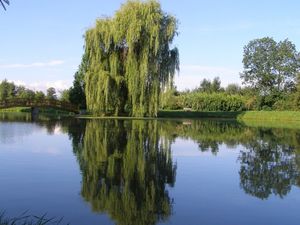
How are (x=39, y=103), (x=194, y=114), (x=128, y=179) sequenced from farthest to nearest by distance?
(x=194, y=114)
(x=39, y=103)
(x=128, y=179)

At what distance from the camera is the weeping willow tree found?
3659 centimetres

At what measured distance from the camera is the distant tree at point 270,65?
214 ft

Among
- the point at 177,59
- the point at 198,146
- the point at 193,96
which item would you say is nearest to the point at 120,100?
the point at 177,59

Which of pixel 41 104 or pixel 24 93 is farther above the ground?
pixel 24 93

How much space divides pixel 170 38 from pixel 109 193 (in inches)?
1183

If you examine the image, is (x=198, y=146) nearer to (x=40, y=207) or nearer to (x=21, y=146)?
(x=21, y=146)

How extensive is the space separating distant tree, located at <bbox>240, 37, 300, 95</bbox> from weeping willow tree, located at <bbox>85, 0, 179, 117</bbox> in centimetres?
3131

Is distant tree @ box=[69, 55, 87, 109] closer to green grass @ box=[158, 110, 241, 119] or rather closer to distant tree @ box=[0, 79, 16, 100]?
green grass @ box=[158, 110, 241, 119]

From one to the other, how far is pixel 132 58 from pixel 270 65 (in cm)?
3502

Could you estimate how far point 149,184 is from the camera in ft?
33.8

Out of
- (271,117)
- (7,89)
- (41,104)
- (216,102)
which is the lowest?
(271,117)

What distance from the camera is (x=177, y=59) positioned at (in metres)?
Result: 38.3

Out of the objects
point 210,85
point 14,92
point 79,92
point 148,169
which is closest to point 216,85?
point 210,85

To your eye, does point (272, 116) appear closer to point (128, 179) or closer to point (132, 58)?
point (132, 58)
